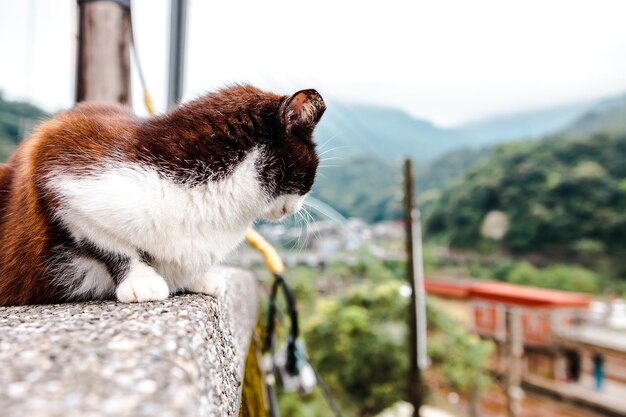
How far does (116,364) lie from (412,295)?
7.28 meters

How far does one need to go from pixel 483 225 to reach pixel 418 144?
558 inches

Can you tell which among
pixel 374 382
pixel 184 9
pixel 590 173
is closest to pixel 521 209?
pixel 590 173

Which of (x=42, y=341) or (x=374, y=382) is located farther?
(x=374, y=382)

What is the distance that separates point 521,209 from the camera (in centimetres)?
2481

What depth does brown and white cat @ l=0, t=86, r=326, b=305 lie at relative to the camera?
77cm

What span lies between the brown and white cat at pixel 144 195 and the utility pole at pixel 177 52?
2555mm

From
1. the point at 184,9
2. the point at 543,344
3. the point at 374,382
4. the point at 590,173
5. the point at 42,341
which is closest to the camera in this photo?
the point at 42,341

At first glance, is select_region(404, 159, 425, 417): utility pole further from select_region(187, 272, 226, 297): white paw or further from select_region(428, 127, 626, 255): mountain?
select_region(428, 127, 626, 255): mountain

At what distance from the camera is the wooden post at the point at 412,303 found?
23.9 feet

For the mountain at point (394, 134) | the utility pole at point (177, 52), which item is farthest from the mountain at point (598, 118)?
the utility pole at point (177, 52)

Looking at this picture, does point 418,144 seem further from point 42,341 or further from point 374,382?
point 42,341

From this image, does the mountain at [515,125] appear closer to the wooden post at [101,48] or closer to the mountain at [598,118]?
the mountain at [598,118]

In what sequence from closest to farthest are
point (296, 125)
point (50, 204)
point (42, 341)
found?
point (42, 341) < point (50, 204) < point (296, 125)

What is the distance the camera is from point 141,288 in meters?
0.75
